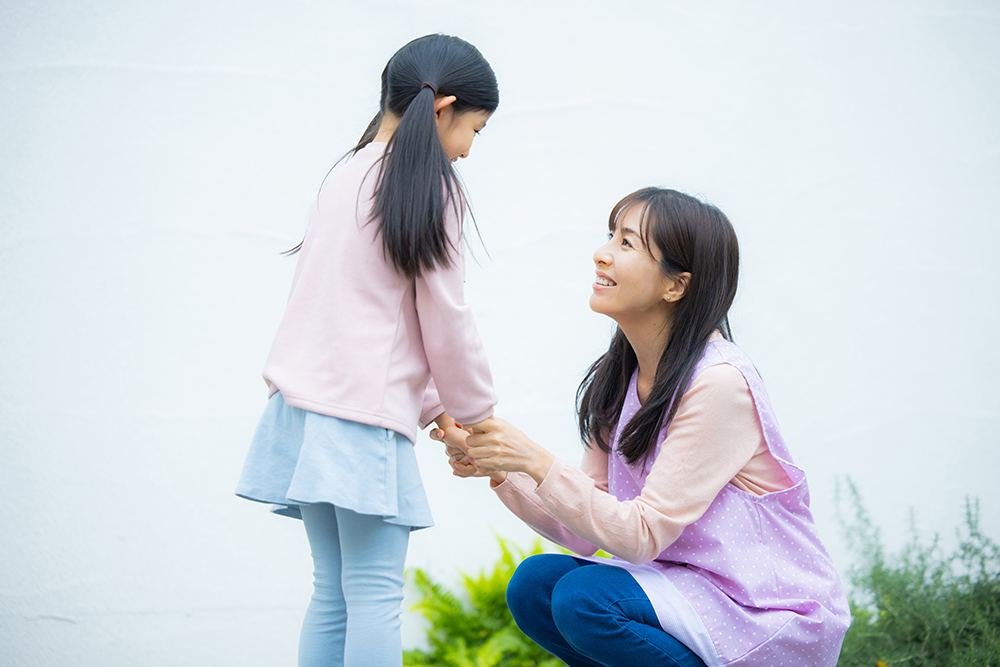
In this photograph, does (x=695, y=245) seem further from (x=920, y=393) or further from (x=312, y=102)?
(x=920, y=393)

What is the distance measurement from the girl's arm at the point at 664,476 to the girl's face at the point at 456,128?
1.71 feet

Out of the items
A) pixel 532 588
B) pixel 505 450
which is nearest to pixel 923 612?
pixel 532 588

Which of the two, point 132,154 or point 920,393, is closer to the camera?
point 132,154

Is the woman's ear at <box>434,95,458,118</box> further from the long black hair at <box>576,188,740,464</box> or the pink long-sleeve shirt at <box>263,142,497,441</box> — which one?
the long black hair at <box>576,188,740,464</box>

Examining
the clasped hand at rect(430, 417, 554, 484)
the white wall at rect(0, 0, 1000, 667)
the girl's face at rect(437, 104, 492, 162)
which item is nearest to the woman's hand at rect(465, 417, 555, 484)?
the clasped hand at rect(430, 417, 554, 484)

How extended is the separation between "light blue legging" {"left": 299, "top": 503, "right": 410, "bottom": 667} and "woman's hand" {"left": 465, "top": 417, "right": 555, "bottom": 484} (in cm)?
19

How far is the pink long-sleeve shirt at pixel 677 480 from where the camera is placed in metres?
1.29

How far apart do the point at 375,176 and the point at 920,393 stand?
8.13ft

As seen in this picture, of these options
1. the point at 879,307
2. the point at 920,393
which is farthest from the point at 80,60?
the point at 920,393

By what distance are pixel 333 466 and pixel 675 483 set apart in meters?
0.59

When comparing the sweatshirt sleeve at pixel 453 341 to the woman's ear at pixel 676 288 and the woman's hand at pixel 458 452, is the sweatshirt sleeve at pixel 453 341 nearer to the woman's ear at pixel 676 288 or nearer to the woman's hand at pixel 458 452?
the woman's hand at pixel 458 452

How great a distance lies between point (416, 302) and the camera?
128 centimetres

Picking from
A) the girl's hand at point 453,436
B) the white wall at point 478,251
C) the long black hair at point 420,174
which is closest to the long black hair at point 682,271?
the girl's hand at point 453,436

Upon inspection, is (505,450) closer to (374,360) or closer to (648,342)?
(374,360)
